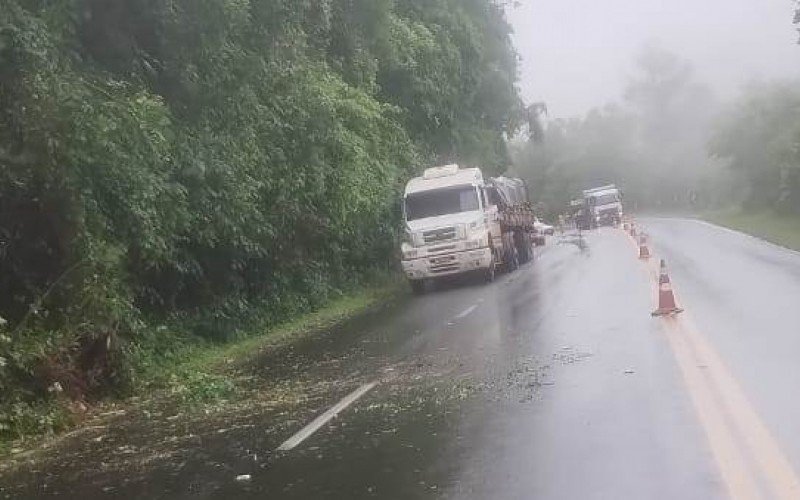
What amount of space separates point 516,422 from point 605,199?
53768 mm

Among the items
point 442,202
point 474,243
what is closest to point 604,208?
point 442,202

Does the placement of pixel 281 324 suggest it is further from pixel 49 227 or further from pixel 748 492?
pixel 748 492


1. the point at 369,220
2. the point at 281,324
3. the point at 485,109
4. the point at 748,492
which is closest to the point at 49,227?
the point at 281,324

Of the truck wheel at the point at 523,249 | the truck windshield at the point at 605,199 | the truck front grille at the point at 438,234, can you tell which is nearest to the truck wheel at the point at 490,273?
the truck front grille at the point at 438,234

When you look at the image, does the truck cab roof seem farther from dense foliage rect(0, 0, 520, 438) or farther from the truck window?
dense foliage rect(0, 0, 520, 438)

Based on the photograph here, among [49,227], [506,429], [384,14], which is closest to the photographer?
[506,429]

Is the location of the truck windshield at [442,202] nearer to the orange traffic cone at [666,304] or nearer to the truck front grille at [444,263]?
the truck front grille at [444,263]

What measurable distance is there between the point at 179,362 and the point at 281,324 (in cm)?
466

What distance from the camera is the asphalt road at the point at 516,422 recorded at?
6164 mm

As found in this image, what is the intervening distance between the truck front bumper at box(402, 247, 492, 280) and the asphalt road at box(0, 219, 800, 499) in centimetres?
878

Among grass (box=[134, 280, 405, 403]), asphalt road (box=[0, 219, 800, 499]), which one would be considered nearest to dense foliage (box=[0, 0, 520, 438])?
grass (box=[134, 280, 405, 403])

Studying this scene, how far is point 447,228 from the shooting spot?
78.6ft

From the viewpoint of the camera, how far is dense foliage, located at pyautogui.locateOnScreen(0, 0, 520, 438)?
12.1 m

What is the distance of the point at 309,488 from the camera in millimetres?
6641
